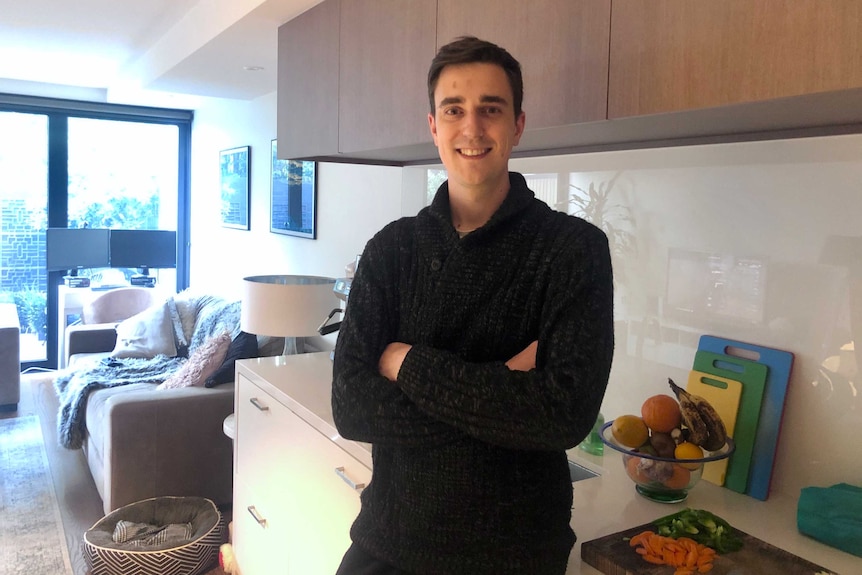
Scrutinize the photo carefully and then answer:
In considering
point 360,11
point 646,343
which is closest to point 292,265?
point 360,11

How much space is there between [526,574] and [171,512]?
89.0 inches

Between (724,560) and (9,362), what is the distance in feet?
15.0

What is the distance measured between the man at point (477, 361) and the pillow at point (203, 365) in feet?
7.32

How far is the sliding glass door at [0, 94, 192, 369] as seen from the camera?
5508 millimetres

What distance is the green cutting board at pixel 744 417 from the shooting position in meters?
1.40

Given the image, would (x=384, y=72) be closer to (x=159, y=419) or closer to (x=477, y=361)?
(x=477, y=361)

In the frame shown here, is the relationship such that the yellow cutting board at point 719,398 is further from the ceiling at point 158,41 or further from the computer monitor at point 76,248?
the computer monitor at point 76,248

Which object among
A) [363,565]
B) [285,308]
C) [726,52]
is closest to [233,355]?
[285,308]

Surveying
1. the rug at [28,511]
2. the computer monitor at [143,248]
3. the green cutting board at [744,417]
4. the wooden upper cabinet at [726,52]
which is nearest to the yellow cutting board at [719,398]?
the green cutting board at [744,417]

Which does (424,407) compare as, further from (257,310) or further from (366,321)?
(257,310)

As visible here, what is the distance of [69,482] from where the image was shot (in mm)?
3432

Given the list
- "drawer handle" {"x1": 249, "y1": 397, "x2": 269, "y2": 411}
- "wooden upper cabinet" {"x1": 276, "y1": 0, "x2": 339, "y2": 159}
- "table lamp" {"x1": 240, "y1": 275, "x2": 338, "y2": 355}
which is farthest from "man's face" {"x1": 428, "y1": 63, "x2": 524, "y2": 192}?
"table lamp" {"x1": 240, "y1": 275, "x2": 338, "y2": 355}

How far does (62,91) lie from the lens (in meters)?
5.59

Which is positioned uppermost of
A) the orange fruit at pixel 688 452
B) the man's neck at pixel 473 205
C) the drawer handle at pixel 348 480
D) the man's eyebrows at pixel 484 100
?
the man's eyebrows at pixel 484 100
